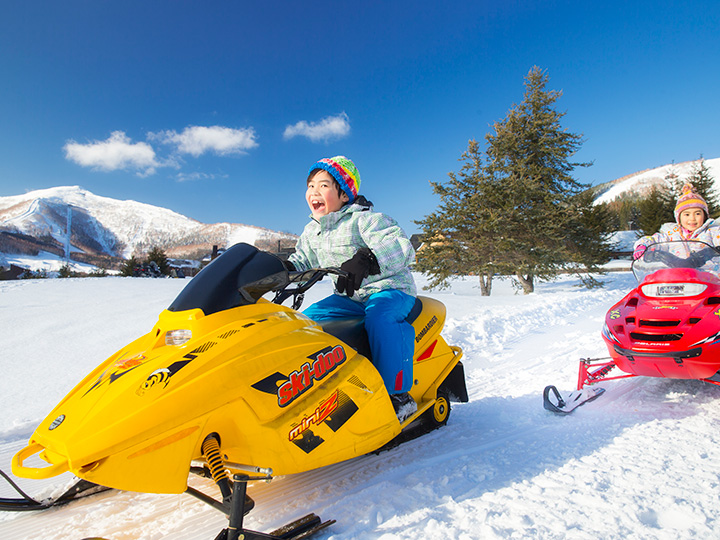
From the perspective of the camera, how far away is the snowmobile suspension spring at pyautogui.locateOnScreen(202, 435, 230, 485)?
1441mm

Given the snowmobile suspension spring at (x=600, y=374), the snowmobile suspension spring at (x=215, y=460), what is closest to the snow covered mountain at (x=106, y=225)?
the snowmobile suspension spring at (x=600, y=374)

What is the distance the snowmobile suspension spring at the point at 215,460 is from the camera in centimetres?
144

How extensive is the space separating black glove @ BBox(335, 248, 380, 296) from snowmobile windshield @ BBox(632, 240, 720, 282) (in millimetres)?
3028

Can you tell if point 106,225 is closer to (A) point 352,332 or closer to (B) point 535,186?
(B) point 535,186

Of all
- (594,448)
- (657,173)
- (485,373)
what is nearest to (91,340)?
(485,373)

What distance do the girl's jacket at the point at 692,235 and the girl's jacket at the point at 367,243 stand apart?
2.62 meters

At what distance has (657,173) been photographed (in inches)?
6156

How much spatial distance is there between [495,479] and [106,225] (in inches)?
7556

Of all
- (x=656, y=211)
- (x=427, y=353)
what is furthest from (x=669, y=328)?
(x=656, y=211)

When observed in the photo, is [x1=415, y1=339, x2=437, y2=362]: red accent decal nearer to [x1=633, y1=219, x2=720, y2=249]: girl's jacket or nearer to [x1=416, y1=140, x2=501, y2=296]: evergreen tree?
[x1=633, y1=219, x2=720, y2=249]: girl's jacket

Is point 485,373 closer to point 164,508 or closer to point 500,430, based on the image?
point 500,430

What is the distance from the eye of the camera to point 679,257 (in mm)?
3609

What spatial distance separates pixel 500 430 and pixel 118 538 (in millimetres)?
2280

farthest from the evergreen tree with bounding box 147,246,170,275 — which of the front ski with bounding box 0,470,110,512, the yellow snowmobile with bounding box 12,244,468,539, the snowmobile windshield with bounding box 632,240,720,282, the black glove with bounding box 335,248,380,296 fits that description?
the snowmobile windshield with bounding box 632,240,720,282
